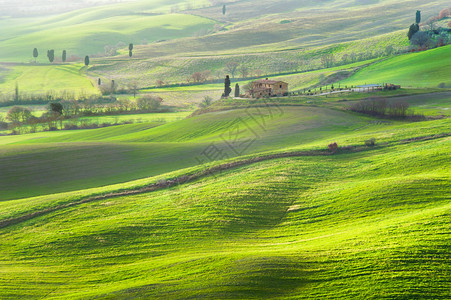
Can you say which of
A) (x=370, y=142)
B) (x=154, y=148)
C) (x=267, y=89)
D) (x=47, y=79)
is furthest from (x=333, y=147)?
(x=47, y=79)

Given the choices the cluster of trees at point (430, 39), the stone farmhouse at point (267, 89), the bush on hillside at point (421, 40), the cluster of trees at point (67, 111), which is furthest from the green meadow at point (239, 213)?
the bush on hillside at point (421, 40)

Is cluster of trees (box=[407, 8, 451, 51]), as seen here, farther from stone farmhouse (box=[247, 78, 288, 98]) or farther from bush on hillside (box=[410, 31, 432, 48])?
stone farmhouse (box=[247, 78, 288, 98])

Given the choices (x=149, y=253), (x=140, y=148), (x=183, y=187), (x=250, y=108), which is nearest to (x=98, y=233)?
(x=149, y=253)

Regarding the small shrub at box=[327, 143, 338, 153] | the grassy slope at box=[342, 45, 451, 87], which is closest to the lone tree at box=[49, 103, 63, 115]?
the grassy slope at box=[342, 45, 451, 87]

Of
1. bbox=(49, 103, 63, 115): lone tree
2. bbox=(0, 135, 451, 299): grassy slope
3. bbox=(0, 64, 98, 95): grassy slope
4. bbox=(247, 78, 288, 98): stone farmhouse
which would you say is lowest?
bbox=(0, 135, 451, 299): grassy slope

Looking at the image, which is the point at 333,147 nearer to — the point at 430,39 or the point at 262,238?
the point at 262,238

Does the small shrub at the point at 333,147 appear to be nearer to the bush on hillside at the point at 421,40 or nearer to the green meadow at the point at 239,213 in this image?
the green meadow at the point at 239,213
